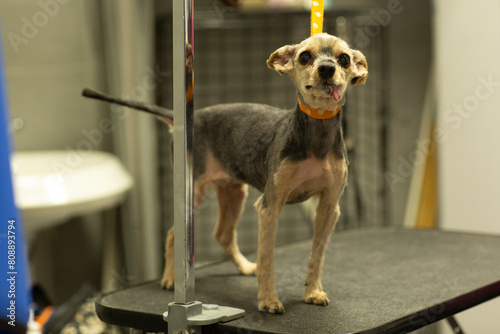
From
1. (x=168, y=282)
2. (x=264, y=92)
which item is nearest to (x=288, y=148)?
(x=168, y=282)

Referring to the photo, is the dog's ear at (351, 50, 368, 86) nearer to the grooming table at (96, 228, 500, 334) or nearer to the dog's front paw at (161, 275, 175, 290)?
the grooming table at (96, 228, 500, 334)

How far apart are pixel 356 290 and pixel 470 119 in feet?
2.56

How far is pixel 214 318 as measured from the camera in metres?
0.71

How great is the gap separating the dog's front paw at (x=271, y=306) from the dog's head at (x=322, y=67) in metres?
0.25

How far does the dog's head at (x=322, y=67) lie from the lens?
0.66 metres

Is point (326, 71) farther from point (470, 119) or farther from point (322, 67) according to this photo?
point (470, 119)

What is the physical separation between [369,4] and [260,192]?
1280 millimetres

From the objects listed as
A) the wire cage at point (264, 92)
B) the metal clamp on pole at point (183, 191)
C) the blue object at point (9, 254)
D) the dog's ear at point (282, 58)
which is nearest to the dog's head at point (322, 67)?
the dog's ear at point (282, 58)

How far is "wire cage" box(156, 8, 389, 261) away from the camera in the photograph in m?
1.71

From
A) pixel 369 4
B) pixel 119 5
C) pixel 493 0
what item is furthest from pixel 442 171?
pixel 119 5

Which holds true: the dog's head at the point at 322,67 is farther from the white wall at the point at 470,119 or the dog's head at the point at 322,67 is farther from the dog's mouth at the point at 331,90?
the white wall at the point at 470,119

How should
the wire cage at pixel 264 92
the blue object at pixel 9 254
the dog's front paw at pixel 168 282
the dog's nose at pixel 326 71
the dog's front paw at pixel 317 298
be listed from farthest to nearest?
1. the wire cage at pixel 264 92
2. the blue object at pixel 9 254
3. the dog's front paw at pixel 168 282
4. the dog's front paw at pixel 317 298
5. the dog's nose at pixel 326 71

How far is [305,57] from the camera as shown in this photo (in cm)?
68

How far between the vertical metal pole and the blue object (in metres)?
0.36
